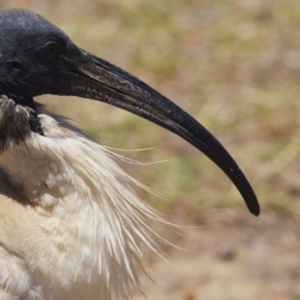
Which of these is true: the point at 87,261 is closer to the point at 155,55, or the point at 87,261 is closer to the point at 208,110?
the point at 208,110

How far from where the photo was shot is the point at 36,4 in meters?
8.27

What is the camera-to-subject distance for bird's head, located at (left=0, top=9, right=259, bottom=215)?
3.09 meters

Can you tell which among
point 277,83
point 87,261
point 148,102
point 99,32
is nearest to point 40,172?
point 87,261

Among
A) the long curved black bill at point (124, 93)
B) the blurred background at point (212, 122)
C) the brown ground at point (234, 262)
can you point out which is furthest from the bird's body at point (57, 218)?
the brown ground at point (234, 262)

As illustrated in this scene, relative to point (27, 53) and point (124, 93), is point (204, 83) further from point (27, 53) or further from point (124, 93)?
point (27, 53)

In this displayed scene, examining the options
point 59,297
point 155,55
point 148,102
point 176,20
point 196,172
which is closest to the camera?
point 59,297

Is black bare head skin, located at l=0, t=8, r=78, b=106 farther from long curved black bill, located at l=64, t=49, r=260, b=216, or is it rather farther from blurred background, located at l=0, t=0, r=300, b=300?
blurred background, located at l=0, t=0, r=300, b=300

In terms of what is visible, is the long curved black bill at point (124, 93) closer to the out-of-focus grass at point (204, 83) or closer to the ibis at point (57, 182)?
the ibis at point (57, 182)

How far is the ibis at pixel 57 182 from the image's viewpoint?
117 inches

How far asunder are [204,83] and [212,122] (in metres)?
0.71

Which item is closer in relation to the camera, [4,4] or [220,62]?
[220,62]

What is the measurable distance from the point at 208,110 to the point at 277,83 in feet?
2.60

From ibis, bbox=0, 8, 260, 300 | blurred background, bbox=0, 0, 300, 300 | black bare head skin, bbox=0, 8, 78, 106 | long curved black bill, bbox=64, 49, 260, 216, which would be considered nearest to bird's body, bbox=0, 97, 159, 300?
ibis, bbox=0, 8, 260, 300

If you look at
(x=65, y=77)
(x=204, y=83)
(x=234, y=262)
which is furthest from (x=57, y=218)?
(x=204, y=83)
